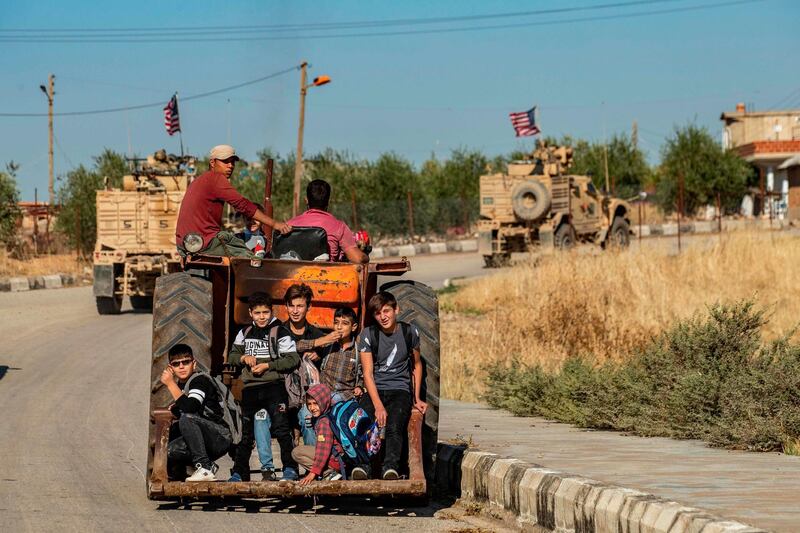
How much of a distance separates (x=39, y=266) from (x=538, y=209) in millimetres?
15148

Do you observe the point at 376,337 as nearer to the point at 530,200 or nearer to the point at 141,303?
the point at 141,303

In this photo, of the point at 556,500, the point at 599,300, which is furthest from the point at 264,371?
the point at 599,300

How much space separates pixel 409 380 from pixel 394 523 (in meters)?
0.99

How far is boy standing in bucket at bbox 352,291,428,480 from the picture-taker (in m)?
8.68

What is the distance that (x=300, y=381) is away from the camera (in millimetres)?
9016

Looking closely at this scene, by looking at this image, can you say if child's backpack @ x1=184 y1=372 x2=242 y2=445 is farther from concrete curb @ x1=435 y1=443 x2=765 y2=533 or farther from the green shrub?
the green shrub

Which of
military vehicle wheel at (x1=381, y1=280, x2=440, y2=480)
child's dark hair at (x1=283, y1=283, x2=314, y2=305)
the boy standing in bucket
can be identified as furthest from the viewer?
child's dark hair at (x1=283, y1=283, x2=314, y2=305)

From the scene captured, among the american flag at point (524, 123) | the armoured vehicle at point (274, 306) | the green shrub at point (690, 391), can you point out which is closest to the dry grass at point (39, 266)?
the american flag at point (524, 123)

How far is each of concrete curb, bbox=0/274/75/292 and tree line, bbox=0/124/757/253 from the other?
4.72 metres

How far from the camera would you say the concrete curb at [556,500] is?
6.48 metres

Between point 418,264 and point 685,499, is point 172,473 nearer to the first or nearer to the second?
→ point 685,499

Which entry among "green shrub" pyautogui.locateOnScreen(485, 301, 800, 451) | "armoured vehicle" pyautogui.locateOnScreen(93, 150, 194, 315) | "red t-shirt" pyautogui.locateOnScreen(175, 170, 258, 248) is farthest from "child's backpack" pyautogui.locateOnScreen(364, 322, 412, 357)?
"armoured vehicle" pyautogui.locateOnScreen(93, 150, 194, 315)

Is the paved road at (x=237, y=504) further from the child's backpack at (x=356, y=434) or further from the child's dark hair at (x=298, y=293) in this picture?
the child's dark hair at (x=298, y=293)

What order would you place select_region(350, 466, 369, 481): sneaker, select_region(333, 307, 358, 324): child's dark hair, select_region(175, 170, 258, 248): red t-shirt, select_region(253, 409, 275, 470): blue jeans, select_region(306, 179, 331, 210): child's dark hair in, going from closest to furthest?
select_region(350, 466, 369, 481): sneaker → select_region(253, 409, 275, 470): blue jeans → select_region(333, 307, 358, 324): child's dark hair → select_region(306, 179, 331, 210): child's dark hair → select_region(175, 170, 258, 248): red t-shirt
